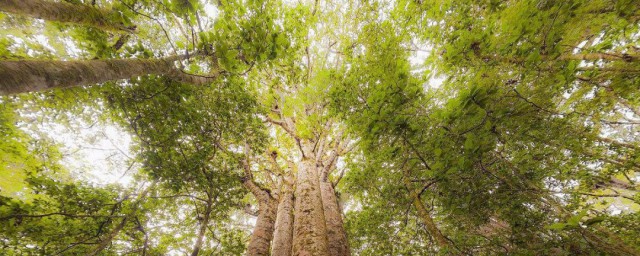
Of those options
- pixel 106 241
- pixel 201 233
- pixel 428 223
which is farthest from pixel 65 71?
pixel 428 223

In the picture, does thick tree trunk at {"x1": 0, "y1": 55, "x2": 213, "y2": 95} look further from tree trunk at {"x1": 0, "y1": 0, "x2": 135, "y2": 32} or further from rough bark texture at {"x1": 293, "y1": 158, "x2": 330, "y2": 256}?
rough bark texture at {"x1": 293, "y1": 158, "x2": 330, "y2": 256}

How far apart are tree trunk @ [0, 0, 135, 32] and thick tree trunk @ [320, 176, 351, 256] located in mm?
5003

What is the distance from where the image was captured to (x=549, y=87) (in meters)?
2.50

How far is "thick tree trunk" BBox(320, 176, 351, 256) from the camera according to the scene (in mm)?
4516

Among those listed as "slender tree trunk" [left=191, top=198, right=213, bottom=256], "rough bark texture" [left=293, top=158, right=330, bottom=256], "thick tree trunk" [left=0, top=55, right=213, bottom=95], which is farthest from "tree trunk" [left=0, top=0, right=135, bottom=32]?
"rough bark texture" [left=293, top=158, right=330, bottom=256]

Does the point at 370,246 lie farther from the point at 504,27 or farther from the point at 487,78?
the point at 504,27

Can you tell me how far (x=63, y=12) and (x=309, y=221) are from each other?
4.71 metres

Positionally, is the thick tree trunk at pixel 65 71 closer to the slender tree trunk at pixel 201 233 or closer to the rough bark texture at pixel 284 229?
the slender tree trunk at pixel 201 233

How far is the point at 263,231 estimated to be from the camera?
5.95m

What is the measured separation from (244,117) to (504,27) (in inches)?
168

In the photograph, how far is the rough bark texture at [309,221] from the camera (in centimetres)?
359

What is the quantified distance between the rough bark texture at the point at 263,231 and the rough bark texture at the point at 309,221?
4.68 feet

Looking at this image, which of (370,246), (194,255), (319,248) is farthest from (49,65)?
(370,246)

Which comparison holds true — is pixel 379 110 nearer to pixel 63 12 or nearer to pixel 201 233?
pixel 201 233
